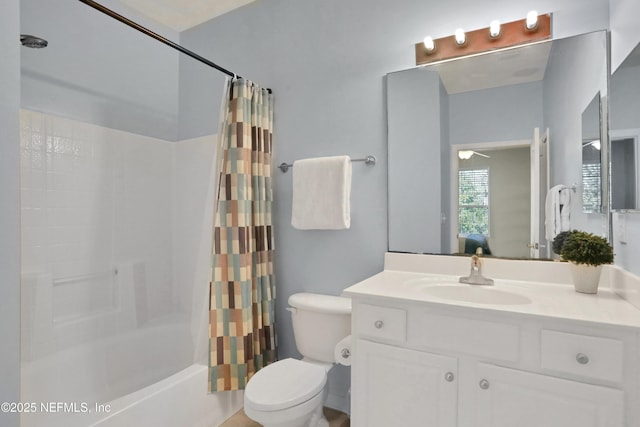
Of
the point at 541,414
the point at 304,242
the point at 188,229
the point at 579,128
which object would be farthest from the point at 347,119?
the point at 541,414

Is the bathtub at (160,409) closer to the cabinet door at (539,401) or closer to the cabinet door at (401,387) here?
the cabinet door at (401,387)

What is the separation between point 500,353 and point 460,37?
1428mm

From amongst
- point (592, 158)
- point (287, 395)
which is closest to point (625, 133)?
point (592, 158)

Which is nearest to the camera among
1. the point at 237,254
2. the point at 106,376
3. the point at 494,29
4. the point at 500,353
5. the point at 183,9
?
the point at 500,353

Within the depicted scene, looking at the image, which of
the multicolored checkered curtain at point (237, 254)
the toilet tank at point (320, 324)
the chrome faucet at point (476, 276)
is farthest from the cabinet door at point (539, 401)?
the multicolored checkered curtain at point (237, 254)

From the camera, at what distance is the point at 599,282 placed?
4.65 feet

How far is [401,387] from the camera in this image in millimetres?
1314

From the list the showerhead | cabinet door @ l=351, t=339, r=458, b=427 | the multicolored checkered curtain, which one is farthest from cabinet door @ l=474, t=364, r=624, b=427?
the showerhead

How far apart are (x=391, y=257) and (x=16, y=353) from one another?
5.06ft

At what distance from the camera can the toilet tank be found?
71.9 inches

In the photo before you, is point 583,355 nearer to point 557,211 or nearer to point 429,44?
point 557,211

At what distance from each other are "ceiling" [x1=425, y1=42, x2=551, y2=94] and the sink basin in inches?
37.5

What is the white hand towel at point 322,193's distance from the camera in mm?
1895

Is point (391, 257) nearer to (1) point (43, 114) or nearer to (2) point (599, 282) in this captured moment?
(2) point (599, 282)
